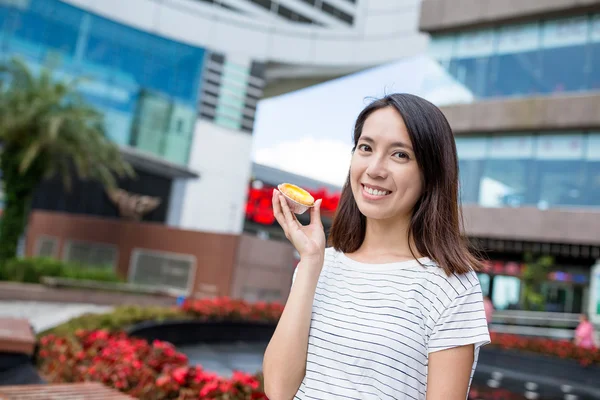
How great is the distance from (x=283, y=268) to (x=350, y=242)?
1800 cm

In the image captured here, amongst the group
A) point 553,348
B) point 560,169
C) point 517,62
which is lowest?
point 553,348

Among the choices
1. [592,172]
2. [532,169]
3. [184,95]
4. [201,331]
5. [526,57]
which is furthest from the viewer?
[184,95]

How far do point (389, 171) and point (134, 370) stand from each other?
434 cm

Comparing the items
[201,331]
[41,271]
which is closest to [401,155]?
[201,331]

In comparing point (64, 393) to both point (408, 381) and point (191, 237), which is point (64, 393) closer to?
point (408, 381)

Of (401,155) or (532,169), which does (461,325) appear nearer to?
(401,155)

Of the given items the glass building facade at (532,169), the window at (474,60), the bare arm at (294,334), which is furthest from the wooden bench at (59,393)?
the window at (474,60)

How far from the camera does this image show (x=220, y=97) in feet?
107

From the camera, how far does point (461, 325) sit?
1.65m

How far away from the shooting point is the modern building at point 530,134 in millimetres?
20547

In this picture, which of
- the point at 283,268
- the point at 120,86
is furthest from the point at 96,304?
the point at 120,86

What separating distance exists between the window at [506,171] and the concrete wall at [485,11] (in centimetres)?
466

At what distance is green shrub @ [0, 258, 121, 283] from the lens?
16.5 m

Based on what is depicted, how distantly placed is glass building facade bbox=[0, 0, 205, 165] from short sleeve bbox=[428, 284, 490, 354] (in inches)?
888
